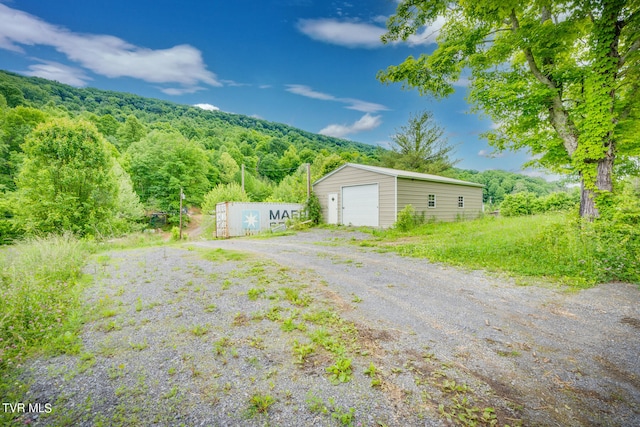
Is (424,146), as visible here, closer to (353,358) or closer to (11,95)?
(353,358)

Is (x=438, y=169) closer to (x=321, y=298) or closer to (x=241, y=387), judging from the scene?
(x=321, y=298)

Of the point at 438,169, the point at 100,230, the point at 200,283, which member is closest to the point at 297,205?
the point at 100,230

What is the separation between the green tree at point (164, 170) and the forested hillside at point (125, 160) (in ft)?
0.38

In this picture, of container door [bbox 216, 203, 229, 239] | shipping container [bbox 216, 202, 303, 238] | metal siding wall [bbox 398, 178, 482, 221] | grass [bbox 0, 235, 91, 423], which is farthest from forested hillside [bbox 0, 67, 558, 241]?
grass [bbox 0, 235, 91, 423]

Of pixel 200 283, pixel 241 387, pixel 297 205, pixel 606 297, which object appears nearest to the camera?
pixel 241 387

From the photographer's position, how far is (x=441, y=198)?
15.7 m

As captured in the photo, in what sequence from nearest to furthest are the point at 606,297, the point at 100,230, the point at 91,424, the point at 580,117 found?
the point at 91,424
the point at 606,297
the point at 580,117
the point at 100,230

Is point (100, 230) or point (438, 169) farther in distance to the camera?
point (438, 169)

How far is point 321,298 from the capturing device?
13.3 ft

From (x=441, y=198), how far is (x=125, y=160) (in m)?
34.8

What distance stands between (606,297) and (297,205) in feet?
51.8

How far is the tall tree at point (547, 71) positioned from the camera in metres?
6.28

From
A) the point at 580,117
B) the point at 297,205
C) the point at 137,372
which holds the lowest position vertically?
the point at 137,372

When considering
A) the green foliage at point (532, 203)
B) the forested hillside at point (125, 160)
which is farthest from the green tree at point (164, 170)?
the green foliage at point (532, 203)
